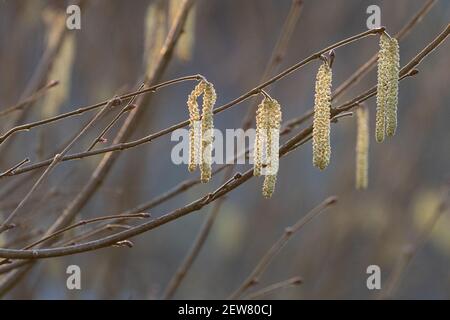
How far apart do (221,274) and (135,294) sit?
1.41 m

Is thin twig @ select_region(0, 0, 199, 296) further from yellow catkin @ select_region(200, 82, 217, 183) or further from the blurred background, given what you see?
the blurred background

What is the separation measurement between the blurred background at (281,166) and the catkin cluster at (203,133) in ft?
5.45

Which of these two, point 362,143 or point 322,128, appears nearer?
point 322,128

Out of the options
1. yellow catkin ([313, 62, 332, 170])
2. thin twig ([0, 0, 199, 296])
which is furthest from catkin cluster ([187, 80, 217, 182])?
thin twig ([0, 0, 199, 296])

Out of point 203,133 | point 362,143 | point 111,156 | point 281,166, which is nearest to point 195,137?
point 203,133

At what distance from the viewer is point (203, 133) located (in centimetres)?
123

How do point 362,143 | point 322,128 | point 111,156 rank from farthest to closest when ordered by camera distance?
point 111,156, point 362,143, point 322,128

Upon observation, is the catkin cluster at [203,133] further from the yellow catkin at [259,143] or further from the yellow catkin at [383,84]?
the yellow catkin at [383,84]

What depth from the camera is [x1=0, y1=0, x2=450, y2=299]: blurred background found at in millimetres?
3289

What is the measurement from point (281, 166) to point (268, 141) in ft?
8.97

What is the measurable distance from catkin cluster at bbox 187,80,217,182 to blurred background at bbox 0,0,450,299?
1662mm

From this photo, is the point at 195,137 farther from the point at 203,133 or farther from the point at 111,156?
the point at 111,156

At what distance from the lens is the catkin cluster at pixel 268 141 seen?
4.06 ft

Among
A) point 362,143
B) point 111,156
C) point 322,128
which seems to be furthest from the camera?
point 111,156
